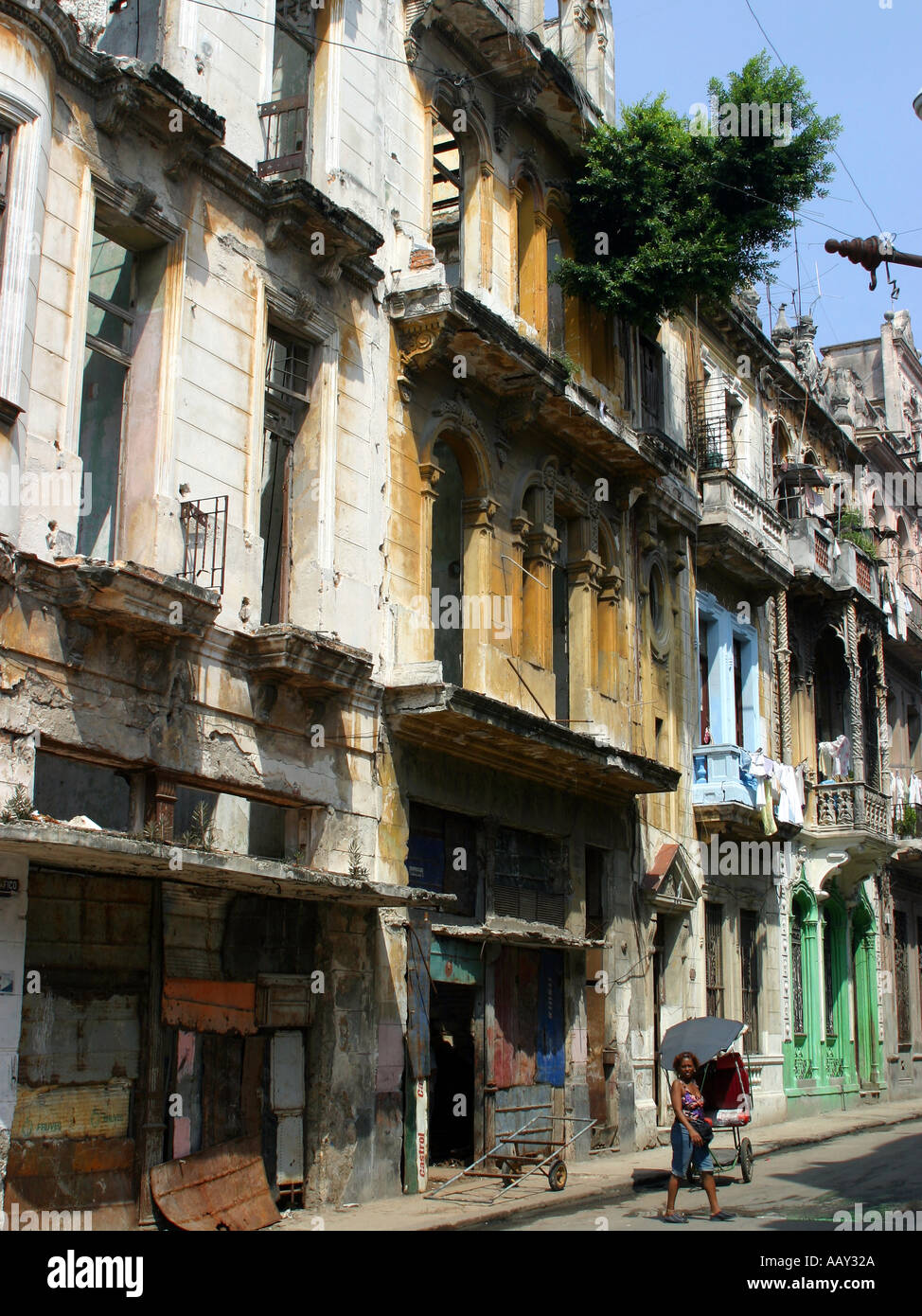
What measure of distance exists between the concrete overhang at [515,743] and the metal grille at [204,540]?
2.95 metres

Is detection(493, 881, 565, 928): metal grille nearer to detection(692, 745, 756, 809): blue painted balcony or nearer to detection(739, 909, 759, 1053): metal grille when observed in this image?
detection(692, 745, 756, 809): blue painted balcony

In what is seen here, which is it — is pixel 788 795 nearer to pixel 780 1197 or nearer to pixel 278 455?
pixel 780 1197

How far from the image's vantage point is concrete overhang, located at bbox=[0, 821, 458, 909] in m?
9.12

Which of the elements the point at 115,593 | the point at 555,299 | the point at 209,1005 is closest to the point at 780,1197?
the point at 209,1005

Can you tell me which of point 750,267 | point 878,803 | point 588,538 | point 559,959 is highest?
point 750,267

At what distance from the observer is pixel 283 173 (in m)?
15.0

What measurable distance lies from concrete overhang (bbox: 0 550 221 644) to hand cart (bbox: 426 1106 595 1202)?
582 cm

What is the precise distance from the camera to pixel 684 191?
2030 cm

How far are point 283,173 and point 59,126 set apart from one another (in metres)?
4.28

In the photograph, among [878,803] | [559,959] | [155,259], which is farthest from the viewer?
[878,803]

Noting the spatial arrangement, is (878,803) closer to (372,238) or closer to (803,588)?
(803,588)

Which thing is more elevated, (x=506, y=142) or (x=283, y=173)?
(x=506, y=142)

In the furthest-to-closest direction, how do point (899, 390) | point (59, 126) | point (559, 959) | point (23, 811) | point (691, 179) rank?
point (899, 390), point (691, 179), point (559, 959), point (59, 126), point (23, 811)

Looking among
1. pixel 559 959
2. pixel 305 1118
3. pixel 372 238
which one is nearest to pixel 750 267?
pixel 372 238
